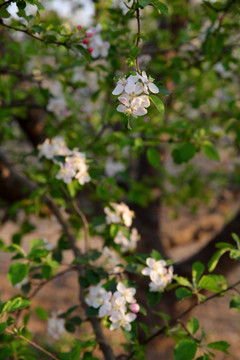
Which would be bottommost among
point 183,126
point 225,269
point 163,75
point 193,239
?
point 225,269

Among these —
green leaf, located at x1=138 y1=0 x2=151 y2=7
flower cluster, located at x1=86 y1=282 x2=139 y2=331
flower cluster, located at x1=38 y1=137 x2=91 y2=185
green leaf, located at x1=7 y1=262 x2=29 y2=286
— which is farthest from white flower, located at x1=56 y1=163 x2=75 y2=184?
green leaf, located at x1=138 y1=0 x2=151 y2=7

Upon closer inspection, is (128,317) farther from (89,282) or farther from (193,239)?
(193,239)

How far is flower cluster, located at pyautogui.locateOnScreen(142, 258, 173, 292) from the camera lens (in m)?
1.22

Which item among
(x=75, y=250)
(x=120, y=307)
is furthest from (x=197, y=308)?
(x=120, y=307)

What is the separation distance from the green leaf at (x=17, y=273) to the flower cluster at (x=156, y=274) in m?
0.45

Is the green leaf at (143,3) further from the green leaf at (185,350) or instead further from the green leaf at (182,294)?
the green leaf at (185,350)

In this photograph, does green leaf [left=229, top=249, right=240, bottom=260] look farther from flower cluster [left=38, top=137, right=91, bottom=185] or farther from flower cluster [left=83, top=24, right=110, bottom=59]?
flower cluster [left=83, top=24, right=110, bottom=59]

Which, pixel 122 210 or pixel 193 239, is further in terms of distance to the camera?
pixel 193 239

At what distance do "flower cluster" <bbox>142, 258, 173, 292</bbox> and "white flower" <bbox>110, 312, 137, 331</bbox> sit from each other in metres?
0.16

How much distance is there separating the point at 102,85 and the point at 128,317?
1.43 metres

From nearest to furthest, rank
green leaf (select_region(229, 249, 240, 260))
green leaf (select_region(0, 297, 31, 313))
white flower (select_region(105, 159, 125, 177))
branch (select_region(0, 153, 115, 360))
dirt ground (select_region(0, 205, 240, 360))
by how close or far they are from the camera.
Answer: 1. green leaf (select_region(0, 297, 31, 313))
2. green leaf (select_region(229, 249, 240, 260))
3. branch (select_region(0, 153, 115, 360))
4. dirt ground (select_region(0, 205, 240, 360))
5. white flower (select_region(105, 159, 125, 177))

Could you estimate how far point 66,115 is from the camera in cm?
239

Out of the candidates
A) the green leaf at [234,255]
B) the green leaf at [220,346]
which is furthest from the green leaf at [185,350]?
the green leaf at [234,255]

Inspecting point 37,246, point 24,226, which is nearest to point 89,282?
point 37,246
